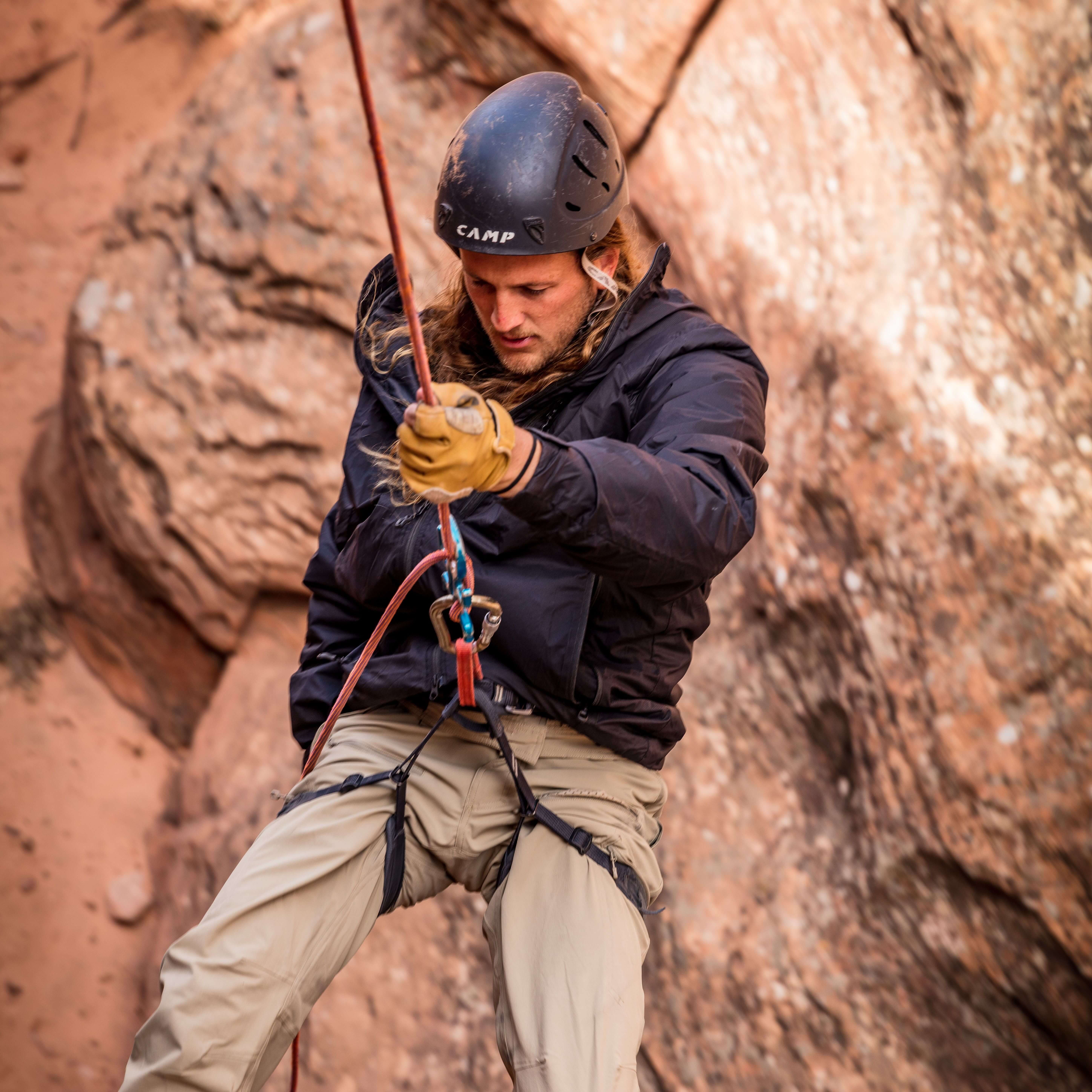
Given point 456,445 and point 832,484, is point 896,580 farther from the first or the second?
point 456,445

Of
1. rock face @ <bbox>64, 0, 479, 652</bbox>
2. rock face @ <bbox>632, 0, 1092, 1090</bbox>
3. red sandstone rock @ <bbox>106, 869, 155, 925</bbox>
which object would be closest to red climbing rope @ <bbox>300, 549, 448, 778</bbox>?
rock face @ <bbox>632, 0, 1092, 1090</bbox>

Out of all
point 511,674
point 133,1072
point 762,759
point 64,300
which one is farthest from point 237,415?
point 133,1072

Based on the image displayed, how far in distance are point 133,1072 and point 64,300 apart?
17.1ft

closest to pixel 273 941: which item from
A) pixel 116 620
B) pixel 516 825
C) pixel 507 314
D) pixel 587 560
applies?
pixel 516 825

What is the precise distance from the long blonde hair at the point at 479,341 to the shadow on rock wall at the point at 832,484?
122 cm

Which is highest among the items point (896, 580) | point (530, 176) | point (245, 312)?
point (530, 176)

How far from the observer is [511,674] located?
210cm

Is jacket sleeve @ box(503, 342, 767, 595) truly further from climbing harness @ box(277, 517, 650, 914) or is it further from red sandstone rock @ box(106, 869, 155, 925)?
red sandstone rock @ box(106, 869, 155, 925)

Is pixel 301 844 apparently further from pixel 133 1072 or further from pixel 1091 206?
pixel 1091 206

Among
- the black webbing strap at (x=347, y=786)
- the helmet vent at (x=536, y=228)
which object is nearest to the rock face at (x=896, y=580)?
the helmet vent at (x=536, y=228)

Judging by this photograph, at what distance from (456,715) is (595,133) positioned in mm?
1252

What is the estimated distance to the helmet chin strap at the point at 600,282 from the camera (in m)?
2.29

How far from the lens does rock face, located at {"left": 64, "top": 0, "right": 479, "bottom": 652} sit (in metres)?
4.48

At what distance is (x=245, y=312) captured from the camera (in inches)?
184
